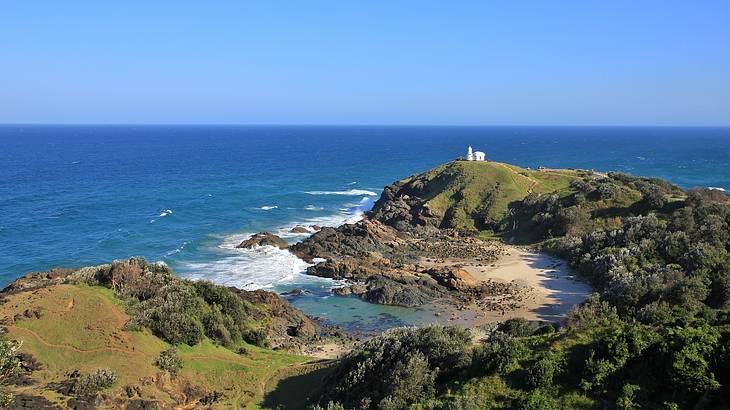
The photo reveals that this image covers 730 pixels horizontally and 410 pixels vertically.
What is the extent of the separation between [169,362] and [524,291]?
31029 millimetres

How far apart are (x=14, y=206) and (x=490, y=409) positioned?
264 feet

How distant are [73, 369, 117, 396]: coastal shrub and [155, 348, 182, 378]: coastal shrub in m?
2.41

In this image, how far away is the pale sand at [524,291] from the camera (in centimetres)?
4162

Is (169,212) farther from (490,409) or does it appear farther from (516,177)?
(490,409)

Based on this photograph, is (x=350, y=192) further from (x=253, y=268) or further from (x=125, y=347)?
(x=125, y=347)

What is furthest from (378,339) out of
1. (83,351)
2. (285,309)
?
(285,309)

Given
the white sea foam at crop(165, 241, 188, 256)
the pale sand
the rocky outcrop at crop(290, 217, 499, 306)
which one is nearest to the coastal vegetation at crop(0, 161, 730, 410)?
the rocky outcrop at crop(290, 217, 499, 306)

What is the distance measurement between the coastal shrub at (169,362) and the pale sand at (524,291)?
21.4 m

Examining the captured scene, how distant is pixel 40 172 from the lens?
115312 mm

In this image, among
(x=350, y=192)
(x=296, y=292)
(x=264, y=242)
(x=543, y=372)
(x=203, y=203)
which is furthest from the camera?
(x=350, y=192)

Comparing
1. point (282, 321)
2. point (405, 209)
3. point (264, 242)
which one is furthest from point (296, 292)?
point (405, 209)

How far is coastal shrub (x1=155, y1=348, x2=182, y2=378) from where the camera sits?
81.3 feet

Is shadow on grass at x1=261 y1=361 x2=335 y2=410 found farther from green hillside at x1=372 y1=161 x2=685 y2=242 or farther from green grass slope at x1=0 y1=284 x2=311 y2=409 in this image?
green hillside at x1=372 y1=161 x2=685 y2=242

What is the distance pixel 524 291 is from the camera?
4656 cm
